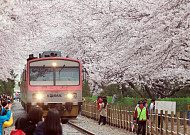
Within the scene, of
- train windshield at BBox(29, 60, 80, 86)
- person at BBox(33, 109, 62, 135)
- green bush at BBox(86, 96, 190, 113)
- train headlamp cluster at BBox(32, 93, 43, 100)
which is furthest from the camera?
green bush at BBox(86, 96, 190, 113)

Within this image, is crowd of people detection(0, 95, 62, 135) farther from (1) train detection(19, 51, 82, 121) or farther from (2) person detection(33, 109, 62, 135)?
(1) train detection(19, 51, 82, 121)

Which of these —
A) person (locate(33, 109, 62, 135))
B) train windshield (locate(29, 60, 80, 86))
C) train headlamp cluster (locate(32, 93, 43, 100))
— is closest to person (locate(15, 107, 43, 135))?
person (locate(33, 109, 62, 135))

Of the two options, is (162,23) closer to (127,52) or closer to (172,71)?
(127,52)

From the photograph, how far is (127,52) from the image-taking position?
59.0ft

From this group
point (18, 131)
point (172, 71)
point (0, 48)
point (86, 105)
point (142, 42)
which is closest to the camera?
point (18, 131)

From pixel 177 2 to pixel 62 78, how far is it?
8042 mm

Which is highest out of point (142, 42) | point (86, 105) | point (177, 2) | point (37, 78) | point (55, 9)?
point (55, 9)

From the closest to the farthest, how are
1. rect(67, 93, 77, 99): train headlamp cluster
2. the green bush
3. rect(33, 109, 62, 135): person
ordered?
rect(33, 109, 62, 135): person, rect(67, 93, 77, 99): train headlamp cluster, the green bush

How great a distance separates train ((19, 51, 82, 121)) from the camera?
19594 millimetres

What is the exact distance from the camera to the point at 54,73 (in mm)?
19984

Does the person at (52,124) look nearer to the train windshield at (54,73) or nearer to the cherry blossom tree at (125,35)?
the cherry blossom tree at (125,35)

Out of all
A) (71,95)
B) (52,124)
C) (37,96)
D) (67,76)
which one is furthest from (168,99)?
(52,124)

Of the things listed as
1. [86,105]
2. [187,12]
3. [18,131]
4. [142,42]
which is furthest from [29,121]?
[86,105]

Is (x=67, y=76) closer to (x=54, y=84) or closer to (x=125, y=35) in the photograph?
(x=54, y=84)
